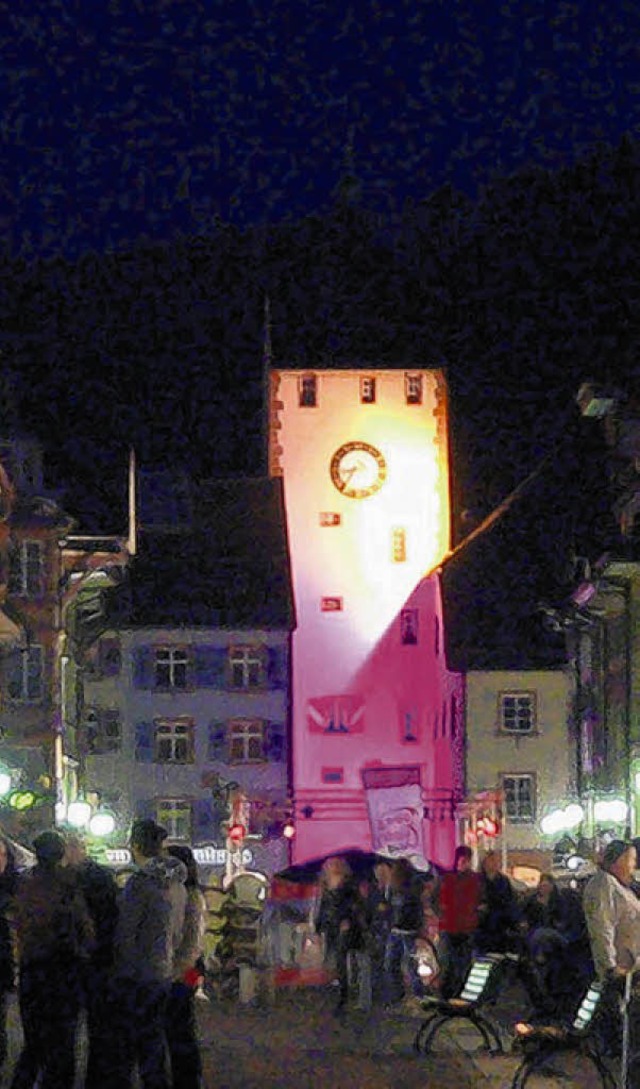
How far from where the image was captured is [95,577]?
61094 mm

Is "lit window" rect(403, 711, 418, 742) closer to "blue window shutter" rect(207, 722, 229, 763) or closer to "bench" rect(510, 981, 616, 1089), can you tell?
"blue window shutter" rect(207, 722, 229, 763)

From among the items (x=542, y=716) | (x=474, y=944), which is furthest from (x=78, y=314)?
(x=474, y=944)

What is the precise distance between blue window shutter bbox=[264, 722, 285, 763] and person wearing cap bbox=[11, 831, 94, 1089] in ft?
192

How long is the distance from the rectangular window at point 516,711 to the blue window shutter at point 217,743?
874 centimetres

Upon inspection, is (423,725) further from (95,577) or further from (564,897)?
(564,897)

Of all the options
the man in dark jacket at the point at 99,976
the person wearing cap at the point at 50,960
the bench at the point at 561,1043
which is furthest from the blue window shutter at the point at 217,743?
the person wearing cap at the point at 50,960

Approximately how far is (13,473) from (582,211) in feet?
110

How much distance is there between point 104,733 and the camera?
237ft

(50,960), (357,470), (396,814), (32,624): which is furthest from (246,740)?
(50,960)

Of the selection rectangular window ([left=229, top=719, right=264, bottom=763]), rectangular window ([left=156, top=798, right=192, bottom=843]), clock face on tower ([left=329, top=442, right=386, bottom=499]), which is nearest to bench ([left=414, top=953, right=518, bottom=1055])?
rectangular window ([left=156, top=798, right=192, bottom=843])

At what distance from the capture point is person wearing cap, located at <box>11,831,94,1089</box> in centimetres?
1422

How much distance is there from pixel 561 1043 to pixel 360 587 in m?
60.6

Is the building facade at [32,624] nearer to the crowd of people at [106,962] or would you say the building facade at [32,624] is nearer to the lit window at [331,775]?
the lit window at [331,775]

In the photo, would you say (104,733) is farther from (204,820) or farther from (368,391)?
(368,391)
